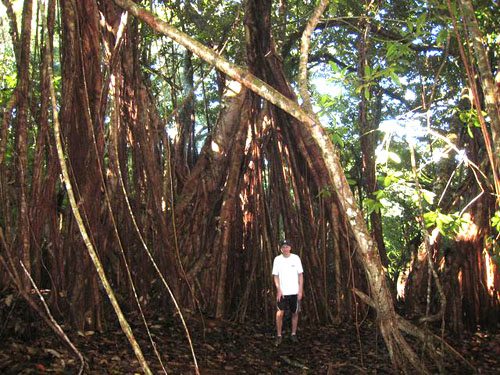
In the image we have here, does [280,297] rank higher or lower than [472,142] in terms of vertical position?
lower

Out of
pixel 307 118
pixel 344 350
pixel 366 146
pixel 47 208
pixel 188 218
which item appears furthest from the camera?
pixel 366 146

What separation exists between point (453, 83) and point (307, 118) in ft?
18.8

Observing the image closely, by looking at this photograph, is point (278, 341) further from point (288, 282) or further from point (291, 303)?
point (288, 282)

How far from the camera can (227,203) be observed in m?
5.88

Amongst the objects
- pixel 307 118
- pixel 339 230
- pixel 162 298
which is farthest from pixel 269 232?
pixel 307 118

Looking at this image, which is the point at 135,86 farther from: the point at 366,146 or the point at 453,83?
the point at 453,83

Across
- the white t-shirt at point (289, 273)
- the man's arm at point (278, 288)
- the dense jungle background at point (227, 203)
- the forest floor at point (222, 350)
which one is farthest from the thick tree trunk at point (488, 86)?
the man's arm at point (278, 288)

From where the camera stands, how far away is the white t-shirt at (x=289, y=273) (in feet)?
17.6

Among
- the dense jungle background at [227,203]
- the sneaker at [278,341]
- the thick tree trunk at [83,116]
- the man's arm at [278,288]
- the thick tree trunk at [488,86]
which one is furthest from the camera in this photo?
Result: the man's arm at [278,288]

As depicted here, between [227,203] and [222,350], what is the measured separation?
180 centimetres

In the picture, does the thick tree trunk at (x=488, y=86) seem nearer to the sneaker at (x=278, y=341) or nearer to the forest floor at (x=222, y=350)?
the forest floor at (x=222, y=350)

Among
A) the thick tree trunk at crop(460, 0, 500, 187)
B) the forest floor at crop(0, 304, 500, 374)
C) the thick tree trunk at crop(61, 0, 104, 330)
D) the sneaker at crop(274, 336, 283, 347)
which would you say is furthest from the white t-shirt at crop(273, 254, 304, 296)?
the thick tree trunk at crop(460, 0, 500, 187)

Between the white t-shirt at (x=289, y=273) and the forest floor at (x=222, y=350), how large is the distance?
1.82 ft

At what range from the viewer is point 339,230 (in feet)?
19.4
